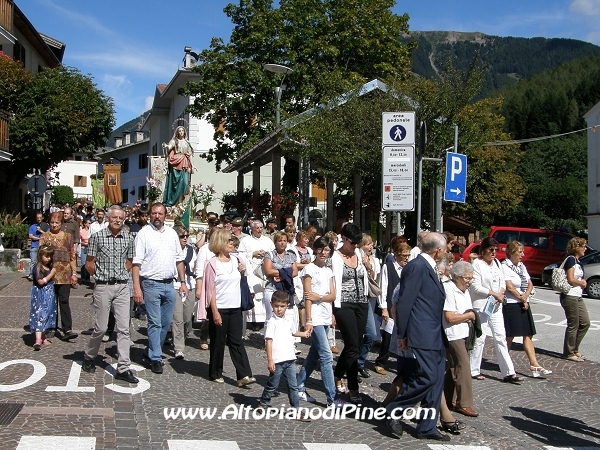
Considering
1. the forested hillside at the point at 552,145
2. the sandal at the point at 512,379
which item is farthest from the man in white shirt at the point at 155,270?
the forested hillside at the point at 552,145

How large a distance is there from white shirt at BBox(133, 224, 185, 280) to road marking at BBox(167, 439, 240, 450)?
2.57 meters

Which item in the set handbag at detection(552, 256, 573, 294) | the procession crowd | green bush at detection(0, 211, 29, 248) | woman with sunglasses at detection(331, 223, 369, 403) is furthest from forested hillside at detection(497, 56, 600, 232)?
woman with sunglasses at detection(331, 223, 369, 403)

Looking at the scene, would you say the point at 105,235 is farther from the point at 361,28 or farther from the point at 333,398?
the point at 361,28

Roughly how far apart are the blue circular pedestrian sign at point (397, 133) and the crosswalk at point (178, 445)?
4.86 m

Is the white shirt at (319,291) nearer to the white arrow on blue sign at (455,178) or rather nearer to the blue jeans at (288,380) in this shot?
the blue jeans at (288,380)

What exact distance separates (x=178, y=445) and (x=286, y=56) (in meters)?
27.0

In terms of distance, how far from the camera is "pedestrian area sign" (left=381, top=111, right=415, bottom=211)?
33.4ft

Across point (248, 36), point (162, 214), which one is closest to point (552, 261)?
point (248, 36)

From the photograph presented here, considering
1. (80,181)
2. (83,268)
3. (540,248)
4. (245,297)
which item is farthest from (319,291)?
(80,181)

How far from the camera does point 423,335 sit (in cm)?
656

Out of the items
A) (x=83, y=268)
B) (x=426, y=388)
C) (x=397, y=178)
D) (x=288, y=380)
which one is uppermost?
(x=397, y=178)

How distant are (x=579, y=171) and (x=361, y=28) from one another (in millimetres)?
44599

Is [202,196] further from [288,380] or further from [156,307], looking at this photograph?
[288,380]

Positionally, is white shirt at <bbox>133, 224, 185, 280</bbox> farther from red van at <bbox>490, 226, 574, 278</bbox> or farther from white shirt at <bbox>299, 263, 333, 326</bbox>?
red van at <bbox>490, 226, 574, 278</bbox>
